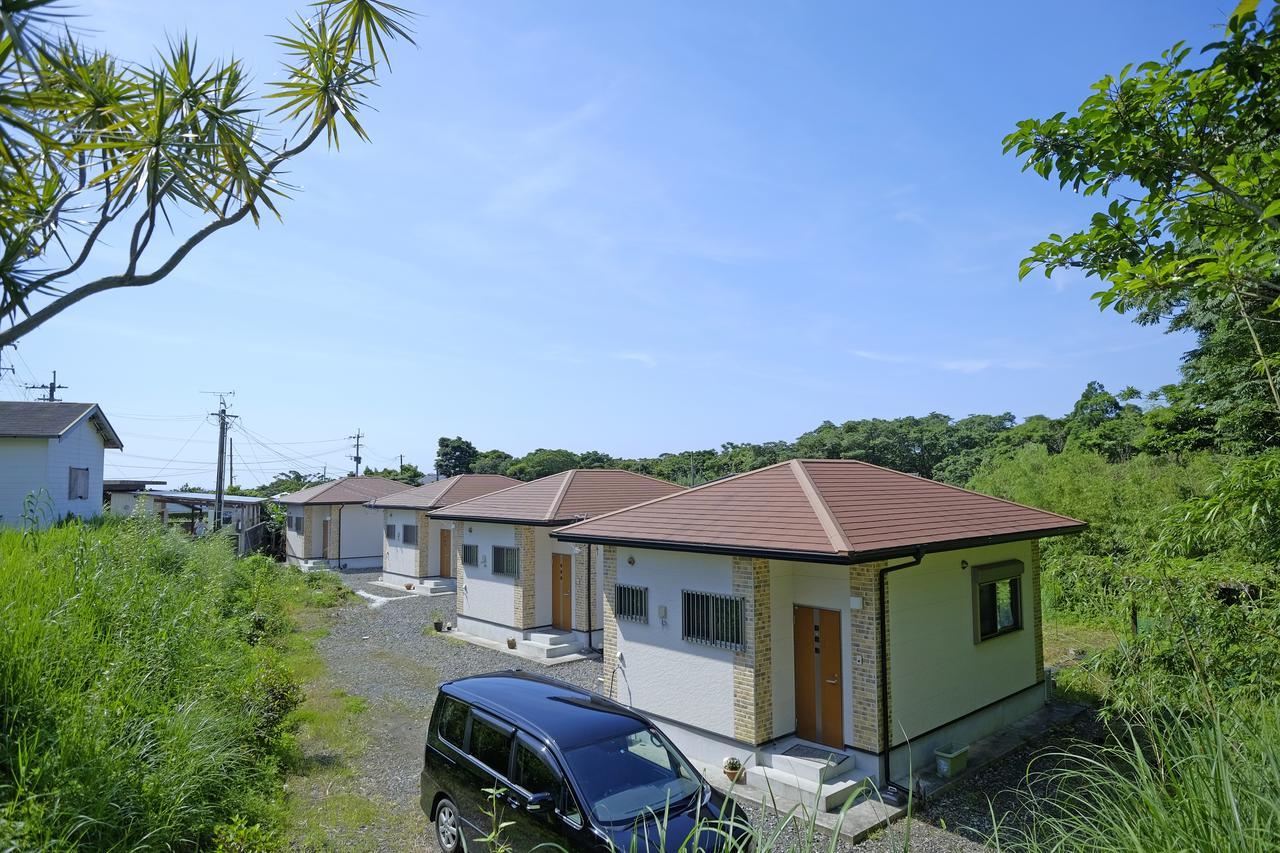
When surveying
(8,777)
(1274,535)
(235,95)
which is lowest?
(8,777)

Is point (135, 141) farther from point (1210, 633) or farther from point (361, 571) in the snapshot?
point (361, 571)

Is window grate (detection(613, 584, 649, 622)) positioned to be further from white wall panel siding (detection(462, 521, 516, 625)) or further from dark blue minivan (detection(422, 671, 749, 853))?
white wall panel siding (detection(462, 521, 516, 625))

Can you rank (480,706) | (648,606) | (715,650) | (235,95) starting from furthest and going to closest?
(648,606)
(715,650)
(480,706)
(235,95)

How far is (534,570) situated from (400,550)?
41.8 feet

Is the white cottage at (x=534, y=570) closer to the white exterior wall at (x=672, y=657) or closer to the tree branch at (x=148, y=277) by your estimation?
the white exterior wall at (x=672, y=657)

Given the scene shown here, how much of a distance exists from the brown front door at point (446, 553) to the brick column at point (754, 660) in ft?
64.7

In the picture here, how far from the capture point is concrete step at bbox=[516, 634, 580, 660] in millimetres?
15961

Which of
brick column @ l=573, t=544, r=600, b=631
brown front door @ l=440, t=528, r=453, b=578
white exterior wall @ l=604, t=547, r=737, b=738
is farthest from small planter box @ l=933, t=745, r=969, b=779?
brown front door @ l=440, t=528, r=453, b=578

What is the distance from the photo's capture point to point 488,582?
1820 centimetres

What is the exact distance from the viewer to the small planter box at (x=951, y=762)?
8.93 meters

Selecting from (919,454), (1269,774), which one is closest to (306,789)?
(1269,774)

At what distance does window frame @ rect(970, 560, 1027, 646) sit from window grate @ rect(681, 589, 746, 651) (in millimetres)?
3954

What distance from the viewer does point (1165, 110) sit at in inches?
183

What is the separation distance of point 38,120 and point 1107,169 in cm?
675
